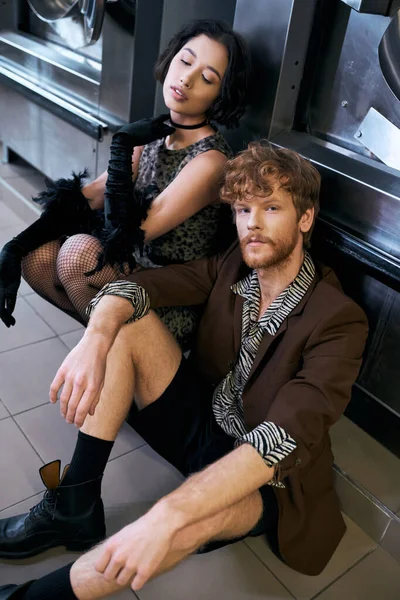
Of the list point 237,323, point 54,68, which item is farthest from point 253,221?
point 54,68

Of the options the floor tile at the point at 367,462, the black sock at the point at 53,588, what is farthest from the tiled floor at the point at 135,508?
the black sock at the point at 53,588

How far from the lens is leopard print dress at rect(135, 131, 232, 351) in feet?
5.12

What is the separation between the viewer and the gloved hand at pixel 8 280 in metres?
1.58

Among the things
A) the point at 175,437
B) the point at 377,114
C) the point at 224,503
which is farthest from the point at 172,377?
the point at 377,114

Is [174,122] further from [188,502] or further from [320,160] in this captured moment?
[188,502]

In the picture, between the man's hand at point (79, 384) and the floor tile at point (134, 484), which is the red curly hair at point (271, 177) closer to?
the man's hand at point (79, 384)

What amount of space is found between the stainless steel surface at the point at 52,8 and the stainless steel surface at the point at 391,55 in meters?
1.44

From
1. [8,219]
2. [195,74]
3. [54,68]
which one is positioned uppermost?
[195,74]

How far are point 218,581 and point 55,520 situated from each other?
41 centimetres

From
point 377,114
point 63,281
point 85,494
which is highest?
point 377,114

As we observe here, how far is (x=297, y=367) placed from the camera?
121cm

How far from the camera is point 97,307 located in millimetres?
1311

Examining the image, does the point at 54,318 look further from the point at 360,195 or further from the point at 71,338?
the point at 360,195

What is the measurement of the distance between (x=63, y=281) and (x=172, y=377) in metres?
0.51
